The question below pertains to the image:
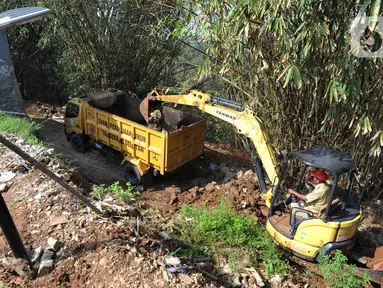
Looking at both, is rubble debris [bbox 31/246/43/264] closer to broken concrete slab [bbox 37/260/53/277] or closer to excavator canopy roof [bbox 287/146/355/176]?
broken concrete slab [bbox 37/260/53/277]

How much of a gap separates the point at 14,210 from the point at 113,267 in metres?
1.87

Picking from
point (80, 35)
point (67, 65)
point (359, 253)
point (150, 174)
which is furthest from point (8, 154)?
point (359, 253)

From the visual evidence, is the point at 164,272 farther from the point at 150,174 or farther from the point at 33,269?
the point at 150,174

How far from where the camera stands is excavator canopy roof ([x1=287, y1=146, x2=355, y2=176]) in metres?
3.90

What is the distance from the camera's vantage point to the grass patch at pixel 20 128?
6.90 meters

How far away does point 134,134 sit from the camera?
654cm

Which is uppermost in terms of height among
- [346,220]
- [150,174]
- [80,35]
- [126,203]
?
[80,35]

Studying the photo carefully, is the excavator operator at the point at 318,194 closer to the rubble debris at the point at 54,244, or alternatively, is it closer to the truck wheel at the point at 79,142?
the rubble debris at the point at 54,244

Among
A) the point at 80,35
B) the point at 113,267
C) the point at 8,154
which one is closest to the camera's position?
the point at 113,267

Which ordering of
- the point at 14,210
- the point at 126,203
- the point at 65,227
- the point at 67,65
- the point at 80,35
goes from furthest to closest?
the point at 67,65, the point at 80,35, the point at 126,203, the point at 14,210, the point at 65,227

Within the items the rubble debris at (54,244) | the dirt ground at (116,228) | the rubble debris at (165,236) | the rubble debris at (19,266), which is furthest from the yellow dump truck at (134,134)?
the rubble debris at (19,266)

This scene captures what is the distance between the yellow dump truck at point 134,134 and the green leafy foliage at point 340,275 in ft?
10.8

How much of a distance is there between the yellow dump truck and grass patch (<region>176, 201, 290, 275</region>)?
1702mm

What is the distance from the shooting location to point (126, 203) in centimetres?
478
